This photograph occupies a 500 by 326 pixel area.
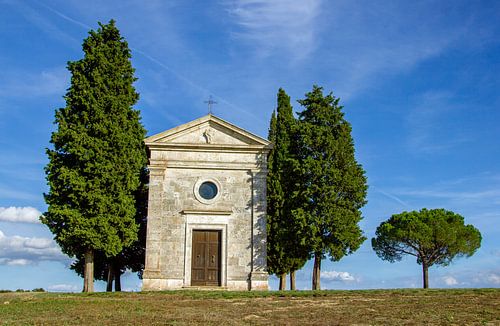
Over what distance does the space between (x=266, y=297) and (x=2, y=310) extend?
869cm

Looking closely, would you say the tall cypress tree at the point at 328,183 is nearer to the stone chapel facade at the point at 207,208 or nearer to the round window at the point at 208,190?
the stone chapel facade at the point at 207,208

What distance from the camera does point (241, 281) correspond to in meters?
24.8

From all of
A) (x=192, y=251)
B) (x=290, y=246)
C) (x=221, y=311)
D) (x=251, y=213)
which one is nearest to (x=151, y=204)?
(x=192, y=251)

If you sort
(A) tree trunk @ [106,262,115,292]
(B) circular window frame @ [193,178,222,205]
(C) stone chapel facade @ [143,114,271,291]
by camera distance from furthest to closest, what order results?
(A) tree trunk @ [106,262,115,292], (B) circular window frame @ [193,178,222,205], (C) stone chapel facade @ [143,114,271,291]

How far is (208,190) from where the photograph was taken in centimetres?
2594

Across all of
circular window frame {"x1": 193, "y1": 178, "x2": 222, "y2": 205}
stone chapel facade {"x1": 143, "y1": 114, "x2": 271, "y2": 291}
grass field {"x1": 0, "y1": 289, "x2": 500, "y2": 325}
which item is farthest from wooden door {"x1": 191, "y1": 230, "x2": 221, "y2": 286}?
grass field {"x1": 0, "y1": 289, "x2": 500, "y2": 325}

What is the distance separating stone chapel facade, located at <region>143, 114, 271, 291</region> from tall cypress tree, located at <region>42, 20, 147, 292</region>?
1.25 metres

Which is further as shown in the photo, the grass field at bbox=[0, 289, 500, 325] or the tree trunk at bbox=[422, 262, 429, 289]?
the tree trunk at bbox=[422, 262, 429, 289]

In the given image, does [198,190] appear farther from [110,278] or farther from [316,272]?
[110,278]

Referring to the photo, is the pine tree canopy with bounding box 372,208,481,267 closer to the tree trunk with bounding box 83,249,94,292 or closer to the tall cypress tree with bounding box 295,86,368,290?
the tall cypress tree with bounding box 295,86,368,290

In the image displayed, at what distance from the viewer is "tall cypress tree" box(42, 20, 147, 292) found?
23.6 m

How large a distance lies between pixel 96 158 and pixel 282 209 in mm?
9773

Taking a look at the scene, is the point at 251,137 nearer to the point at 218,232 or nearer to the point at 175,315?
the point at 218,232

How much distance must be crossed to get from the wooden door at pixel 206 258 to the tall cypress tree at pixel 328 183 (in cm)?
421
